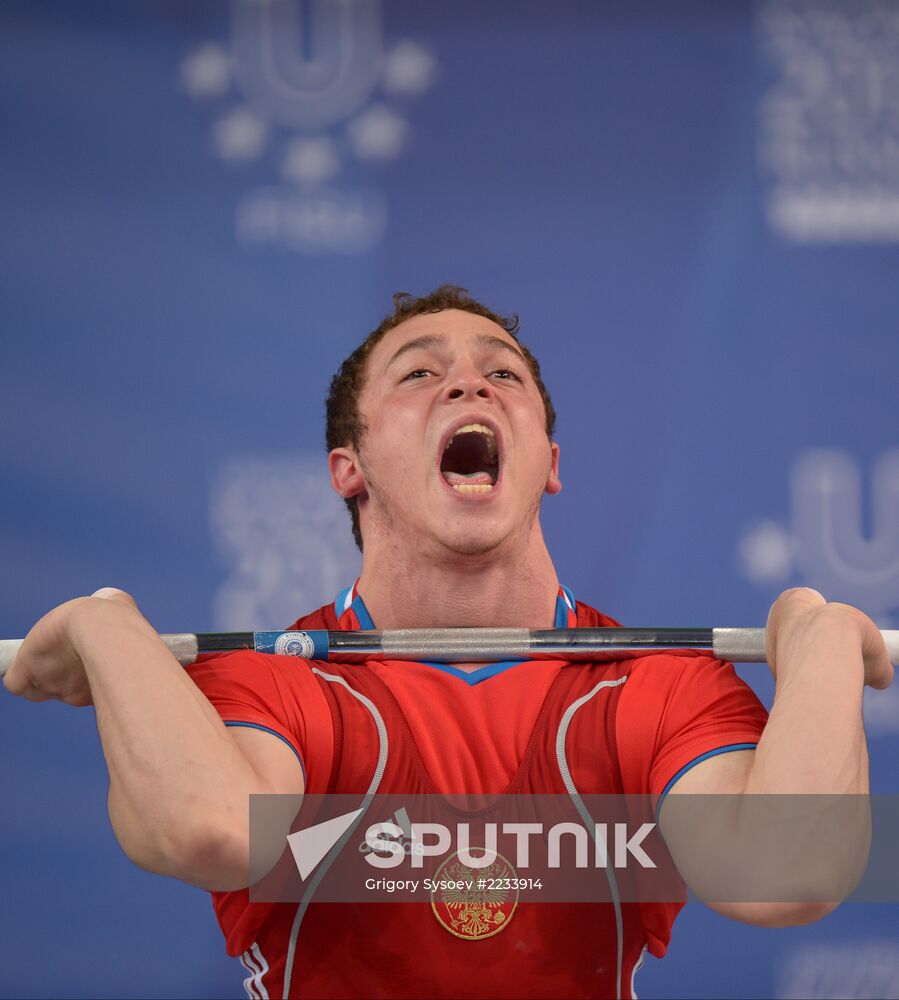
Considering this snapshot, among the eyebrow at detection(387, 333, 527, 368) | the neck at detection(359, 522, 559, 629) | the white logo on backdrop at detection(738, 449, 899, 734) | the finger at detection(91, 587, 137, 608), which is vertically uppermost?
the white logo on backdrop at detection(738, 449, 899, 734)

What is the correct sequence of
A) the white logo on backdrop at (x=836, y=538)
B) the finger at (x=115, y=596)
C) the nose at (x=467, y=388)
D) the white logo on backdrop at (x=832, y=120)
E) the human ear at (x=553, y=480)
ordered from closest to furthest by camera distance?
the finger at (x=115, y=596) → the nose at (x=467, y=388) → the human ear at (x=553, y=480) → the white logo on backdrop at (x=836, y=538) → the white logo on backdrop at (x=832, y=120)

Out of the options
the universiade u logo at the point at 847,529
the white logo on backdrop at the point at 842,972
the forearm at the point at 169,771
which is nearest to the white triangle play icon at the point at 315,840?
the forearm at the point at 169,771

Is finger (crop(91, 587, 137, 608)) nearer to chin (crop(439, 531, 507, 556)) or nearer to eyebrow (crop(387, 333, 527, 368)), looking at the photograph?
chin (crop(439, 531, 507, 556))

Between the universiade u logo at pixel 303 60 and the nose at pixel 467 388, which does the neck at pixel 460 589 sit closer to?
the nose at pixel 467 388

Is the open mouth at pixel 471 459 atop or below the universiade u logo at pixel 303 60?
below

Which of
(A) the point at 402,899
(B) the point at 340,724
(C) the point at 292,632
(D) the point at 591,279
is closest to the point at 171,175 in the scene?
(D) the point at 591,279

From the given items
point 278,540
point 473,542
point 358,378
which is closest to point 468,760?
point 473,542

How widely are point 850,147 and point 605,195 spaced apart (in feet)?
1.53

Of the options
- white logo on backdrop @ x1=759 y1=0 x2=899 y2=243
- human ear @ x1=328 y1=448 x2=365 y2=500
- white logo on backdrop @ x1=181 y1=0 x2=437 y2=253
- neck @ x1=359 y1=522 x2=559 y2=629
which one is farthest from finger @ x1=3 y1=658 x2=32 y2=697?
white logo on backdrop @ x1=759 y1=0 x2=899 y2=243

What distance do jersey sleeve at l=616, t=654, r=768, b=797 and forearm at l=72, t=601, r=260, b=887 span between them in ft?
1.33

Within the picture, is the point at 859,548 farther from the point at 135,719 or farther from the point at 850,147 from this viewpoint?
the point at 135,719

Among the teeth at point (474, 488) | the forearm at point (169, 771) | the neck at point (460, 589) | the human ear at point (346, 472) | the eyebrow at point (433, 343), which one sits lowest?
the forearm at point (169, 771)

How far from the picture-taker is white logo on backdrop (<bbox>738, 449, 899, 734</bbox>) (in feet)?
7.09

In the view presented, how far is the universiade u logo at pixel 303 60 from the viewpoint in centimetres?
239
